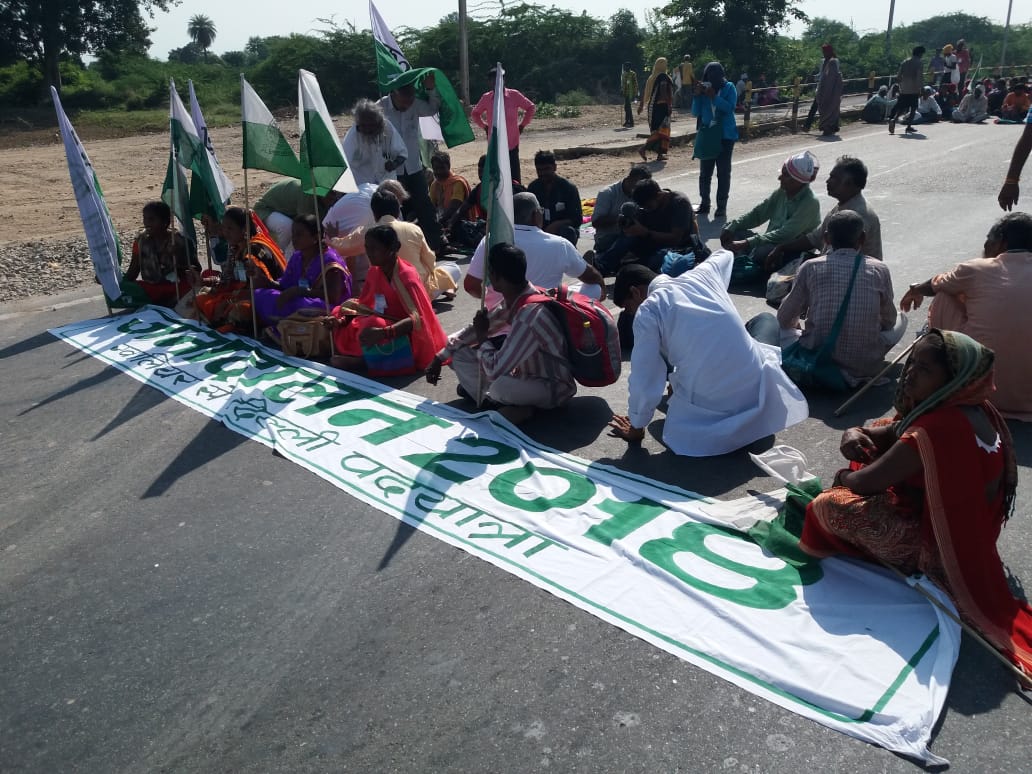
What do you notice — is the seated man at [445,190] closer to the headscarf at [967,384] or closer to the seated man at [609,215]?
the seated man at [609,215]

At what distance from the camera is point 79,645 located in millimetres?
3477

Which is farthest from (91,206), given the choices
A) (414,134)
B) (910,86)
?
(910,86)

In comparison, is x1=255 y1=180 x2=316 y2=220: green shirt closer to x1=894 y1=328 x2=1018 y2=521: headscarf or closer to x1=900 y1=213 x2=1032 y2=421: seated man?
x1=900 y1=213 x2=1032 y2=421: seated man

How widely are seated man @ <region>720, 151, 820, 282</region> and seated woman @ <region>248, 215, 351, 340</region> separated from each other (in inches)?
130

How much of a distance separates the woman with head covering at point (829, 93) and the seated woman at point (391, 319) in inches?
582

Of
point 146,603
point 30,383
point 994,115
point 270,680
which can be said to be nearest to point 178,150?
point 30,383

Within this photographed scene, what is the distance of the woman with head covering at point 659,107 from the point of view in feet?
52.5

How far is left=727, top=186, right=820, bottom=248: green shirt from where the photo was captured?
7328mm

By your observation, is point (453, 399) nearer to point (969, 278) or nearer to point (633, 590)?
point (633, 590)

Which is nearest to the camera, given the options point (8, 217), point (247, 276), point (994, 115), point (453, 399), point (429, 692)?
point (429, 692)

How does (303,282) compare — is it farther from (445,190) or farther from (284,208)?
(445,190)

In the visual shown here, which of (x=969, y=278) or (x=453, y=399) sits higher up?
(x=969, y=278)

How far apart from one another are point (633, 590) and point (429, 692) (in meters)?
0.95

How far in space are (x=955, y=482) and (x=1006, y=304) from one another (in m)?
2.30
